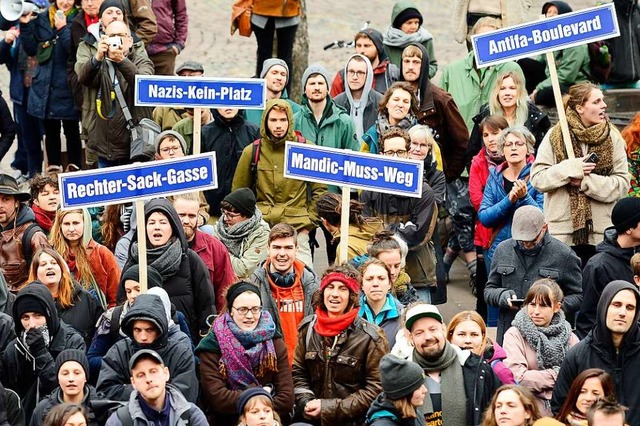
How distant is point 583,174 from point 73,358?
4407mm

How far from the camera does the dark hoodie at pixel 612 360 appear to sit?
10.5 m

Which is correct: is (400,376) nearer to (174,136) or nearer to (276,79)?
(174,136)

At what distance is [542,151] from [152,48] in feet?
16.3

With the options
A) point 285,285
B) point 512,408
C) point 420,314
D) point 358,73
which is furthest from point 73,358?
point 358,73

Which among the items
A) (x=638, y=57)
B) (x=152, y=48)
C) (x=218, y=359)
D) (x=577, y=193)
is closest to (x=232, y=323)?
(x=218, y=359)

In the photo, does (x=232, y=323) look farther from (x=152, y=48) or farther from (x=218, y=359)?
(x=152, y=48)

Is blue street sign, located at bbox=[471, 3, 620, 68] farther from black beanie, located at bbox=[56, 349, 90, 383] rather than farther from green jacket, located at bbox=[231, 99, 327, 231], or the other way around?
black beanie, located at bbox=[56, 349, 90, 383]

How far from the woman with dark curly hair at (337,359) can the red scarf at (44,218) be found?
9.42ft

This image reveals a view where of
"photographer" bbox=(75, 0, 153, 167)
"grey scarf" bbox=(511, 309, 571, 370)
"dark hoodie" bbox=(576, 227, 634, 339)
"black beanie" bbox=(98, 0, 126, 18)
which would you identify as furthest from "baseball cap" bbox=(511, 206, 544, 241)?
"black beanie" bbox=(98, 0, 126, 18)

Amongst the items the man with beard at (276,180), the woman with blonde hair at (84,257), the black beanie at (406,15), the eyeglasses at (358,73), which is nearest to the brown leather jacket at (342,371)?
the woman with blonde hair at (84,257)

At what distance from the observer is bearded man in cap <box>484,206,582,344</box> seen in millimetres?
11852

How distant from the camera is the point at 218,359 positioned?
35.8 ft

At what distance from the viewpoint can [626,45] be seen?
17.0m

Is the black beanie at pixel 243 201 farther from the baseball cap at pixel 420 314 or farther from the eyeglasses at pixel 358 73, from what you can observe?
the eyeglasses at pixel 358 73
